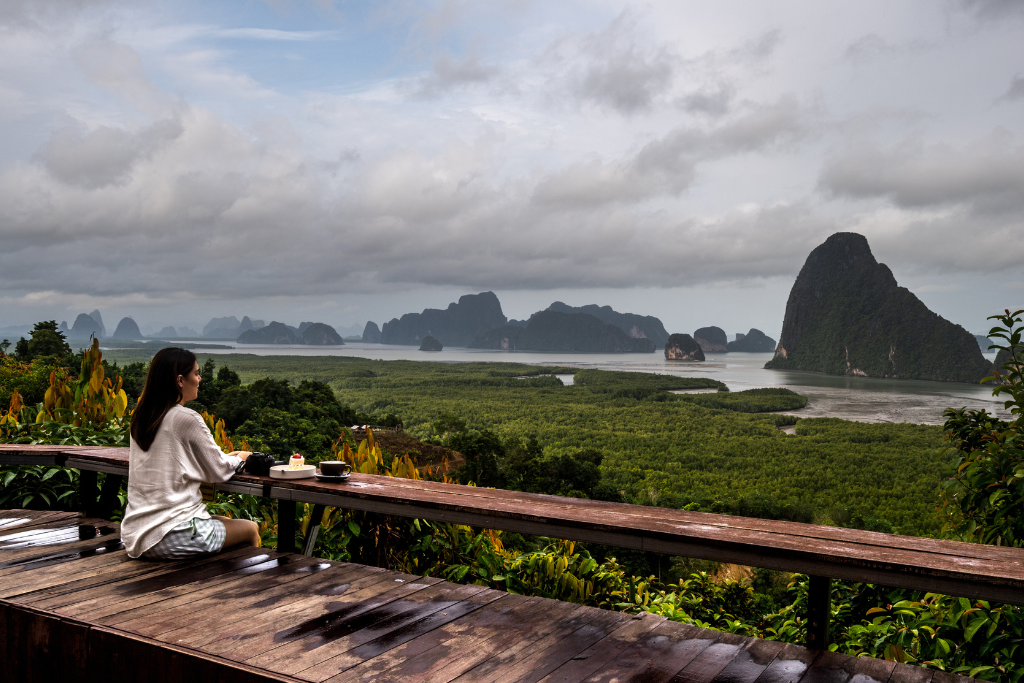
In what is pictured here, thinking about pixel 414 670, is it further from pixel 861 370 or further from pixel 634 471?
pixel 861 370

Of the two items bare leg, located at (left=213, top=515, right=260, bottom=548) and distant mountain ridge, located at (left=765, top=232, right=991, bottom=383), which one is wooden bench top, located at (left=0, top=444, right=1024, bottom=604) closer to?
bare leg, located at (left=213, top=515, right=260, bottom=548)

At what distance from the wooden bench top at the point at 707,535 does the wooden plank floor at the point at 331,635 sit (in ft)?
0.92

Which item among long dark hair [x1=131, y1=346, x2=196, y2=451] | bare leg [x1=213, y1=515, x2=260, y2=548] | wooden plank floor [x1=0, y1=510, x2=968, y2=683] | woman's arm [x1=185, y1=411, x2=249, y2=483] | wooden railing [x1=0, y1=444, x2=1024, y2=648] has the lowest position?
wooden plank floor [x1=0, y1=510, x2=968, y2=683]

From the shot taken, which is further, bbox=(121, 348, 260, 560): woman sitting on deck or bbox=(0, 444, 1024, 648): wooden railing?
bbox=(121, 348, 260, 560): woman sitting on deck

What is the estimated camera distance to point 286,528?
2.70m

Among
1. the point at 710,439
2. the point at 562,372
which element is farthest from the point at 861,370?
the point at 710,439

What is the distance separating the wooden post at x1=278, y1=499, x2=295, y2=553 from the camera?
2.70 meters

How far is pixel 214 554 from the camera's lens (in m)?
2.62

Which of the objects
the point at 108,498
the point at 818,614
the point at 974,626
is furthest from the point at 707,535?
the point at 108,498

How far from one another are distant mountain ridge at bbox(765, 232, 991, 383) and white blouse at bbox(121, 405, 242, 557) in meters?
113

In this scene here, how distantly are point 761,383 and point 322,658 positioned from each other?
9698 cm

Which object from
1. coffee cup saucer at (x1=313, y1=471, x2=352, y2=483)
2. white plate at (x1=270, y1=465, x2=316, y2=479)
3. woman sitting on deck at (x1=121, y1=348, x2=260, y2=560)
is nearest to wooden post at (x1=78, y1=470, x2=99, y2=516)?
woman sitting on deck at (x1=121, y1=348, x2=260, y2=560)

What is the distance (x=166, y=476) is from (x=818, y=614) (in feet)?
7.42

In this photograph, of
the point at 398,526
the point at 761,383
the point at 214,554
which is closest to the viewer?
the point at 214,554
